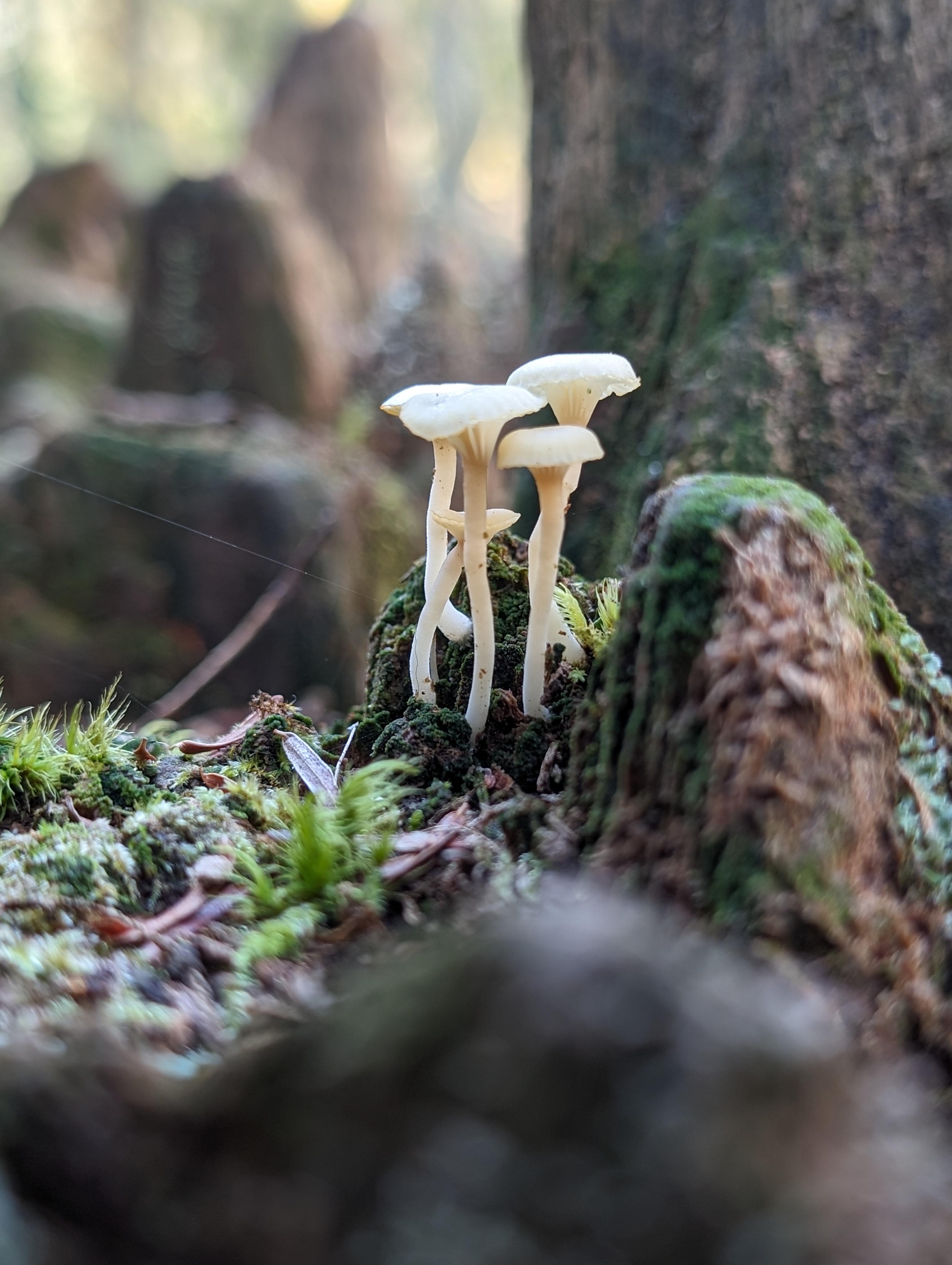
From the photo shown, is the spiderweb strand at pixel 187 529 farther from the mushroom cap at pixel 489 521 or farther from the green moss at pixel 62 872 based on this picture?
the green moss at pixel 62 872

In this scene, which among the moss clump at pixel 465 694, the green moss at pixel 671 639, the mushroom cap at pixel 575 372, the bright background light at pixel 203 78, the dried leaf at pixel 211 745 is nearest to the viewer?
the green moss at pixel 671 639

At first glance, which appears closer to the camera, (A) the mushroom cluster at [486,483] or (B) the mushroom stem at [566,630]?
(A) the mushroom cluster at [486,483]

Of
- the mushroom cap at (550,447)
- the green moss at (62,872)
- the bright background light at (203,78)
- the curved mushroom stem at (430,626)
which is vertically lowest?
the green moss at (62,872)

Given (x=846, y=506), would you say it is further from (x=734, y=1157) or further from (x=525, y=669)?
(x=734, y=1157)

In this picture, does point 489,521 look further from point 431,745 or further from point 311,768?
point 311,768

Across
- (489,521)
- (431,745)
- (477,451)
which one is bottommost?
(431,745)

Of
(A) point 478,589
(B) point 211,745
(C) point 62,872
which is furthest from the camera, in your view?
(B) point 211,745

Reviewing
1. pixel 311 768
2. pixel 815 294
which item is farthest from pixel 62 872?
pixel 815 294

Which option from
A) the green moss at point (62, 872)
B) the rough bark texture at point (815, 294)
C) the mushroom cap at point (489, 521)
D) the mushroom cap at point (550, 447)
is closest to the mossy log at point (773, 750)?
the mushroom cap at point (550, 447)
